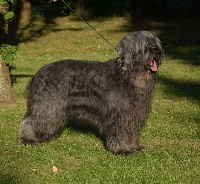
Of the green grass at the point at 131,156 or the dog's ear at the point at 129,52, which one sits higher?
the dog's ear at the point at 129,52

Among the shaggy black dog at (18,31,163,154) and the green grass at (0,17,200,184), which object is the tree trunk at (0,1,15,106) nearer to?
the green grass at (0,17,200,184)

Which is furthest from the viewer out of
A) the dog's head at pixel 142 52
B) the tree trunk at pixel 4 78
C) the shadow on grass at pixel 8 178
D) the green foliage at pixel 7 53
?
the tree trunk at pixel 4 78

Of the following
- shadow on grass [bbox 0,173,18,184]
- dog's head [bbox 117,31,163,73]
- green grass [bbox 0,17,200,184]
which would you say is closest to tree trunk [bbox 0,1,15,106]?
green grass [bbox 0,17,200,184]

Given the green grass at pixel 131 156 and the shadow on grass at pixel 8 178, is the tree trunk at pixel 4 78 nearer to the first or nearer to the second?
the green grass at pixel 131 156

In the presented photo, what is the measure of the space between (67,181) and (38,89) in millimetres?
1646

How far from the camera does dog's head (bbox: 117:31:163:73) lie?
6180 mm

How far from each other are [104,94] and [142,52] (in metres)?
0.82

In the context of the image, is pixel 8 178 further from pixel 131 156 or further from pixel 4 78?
pixel 4 78

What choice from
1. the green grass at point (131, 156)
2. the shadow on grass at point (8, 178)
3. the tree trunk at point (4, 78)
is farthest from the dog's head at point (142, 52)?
the tree trunk at point (4, 78)

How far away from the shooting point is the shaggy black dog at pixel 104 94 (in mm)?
6270

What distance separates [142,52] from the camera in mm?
6172

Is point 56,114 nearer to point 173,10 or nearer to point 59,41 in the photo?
point 59,41

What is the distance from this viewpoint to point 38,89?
7.09m

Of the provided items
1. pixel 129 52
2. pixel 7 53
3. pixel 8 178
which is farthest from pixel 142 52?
pixel 7 53
